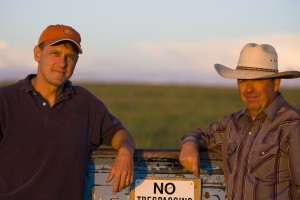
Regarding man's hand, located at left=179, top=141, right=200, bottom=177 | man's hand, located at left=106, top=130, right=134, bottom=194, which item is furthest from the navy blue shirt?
man's hand, located at left=179, top=141, right=200, bottom=177

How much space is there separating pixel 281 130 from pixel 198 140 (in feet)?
2.41

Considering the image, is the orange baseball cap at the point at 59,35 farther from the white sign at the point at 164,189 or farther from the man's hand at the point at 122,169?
the white sign at the point at 164,189

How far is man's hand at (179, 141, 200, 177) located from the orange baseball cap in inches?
43.7

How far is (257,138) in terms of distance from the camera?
475 centimetres

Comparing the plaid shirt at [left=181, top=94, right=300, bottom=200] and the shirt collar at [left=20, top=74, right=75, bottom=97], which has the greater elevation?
the shirt collar at [left=20, top=74, right=75, bottom=97]

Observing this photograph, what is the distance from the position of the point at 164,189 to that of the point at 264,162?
2.82ft

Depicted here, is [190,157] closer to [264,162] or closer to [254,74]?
[264,162]

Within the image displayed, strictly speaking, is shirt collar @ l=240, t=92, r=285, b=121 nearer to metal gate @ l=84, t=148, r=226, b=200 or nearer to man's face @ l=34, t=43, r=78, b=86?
metal gate @ l=84, t=148, r=226, b=200

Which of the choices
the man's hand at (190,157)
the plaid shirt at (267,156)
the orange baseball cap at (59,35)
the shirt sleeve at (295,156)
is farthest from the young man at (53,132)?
the shirt sleeve at (295,156)

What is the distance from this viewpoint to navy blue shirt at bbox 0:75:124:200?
4.93 metres

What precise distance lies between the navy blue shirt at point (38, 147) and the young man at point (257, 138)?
2.59 ft

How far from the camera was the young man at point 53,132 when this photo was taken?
16.2 feet

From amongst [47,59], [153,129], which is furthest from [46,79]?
[153,129]

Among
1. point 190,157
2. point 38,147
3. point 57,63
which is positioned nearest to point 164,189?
point 190,157
